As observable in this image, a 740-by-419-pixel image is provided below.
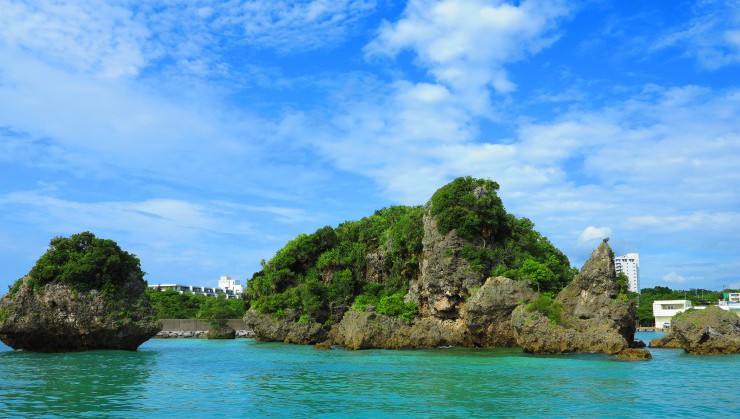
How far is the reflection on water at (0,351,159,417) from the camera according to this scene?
55.2ft

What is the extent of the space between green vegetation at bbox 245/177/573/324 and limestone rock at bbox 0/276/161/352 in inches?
700

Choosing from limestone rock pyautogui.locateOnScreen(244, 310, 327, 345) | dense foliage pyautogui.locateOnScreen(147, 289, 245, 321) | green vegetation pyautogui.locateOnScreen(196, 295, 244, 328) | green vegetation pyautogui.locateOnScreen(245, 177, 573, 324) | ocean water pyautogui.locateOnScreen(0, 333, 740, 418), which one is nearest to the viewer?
A: ocean water pyautogui.locateOnScreen(0, 333, 740, 418)

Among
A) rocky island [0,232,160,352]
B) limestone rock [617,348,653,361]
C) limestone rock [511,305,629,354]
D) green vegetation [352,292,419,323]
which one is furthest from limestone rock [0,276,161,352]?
limestone rock [617,348,653,361]

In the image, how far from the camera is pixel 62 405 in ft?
56.2

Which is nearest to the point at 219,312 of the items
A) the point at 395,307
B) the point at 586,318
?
the point at 395,307

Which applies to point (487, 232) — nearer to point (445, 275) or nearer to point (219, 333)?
point (445, 275)

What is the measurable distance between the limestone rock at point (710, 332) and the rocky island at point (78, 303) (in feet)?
115

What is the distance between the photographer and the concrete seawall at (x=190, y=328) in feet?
263

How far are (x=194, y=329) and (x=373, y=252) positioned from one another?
115ft

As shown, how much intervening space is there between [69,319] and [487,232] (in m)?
30.2

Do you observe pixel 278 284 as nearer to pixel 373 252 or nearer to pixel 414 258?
pixel 373 252

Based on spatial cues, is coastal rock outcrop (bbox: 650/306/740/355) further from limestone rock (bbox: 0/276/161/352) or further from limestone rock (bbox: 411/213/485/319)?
limestone rock (bbox: 0/276/161/352)

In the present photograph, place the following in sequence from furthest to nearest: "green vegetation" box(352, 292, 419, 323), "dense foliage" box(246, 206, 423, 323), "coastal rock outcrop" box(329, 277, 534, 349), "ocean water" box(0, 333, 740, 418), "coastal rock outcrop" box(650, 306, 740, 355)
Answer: "dense foliage" box(246, 206, 423, 323) < "green vegetation" box(352, 292, 419, 323) < "coastal rock outcrop" box(329, 277, 534, 349) < "coastal rock outcrop" box(650, 306, 740, 355) < "ocean water" box(0, 333, 740, 418)

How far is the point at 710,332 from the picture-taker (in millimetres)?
34750
